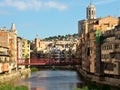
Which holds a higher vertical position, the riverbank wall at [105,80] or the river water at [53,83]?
the riverbank wall at [105,80]

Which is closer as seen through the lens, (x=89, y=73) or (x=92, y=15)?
(x=89, y=73)

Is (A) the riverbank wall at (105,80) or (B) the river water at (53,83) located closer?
(A) the riverbank wall at (105,80)

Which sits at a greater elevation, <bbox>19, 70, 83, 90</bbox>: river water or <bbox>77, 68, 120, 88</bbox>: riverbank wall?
<bbox>77, 68, 120, 88</bbox>: riverbank wall

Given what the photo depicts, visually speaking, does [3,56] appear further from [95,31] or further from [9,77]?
[95,31]

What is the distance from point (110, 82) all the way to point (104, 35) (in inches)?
343

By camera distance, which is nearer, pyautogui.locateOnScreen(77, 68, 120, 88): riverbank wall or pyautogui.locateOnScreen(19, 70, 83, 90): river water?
pyautogui.locateOnScreen(77, 68, 120, 88): riverbank wall

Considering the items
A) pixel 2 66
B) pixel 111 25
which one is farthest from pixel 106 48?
pixel 2 66

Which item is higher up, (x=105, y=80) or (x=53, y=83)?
(x=105, y=80)

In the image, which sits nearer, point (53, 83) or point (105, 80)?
point (105, 80)

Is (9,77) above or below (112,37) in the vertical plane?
below

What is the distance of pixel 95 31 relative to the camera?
70562 mm

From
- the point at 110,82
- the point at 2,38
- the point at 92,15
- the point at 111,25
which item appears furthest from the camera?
the point at 92,15

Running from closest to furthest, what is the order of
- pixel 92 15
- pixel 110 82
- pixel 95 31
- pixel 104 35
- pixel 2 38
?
1. pixel 110 82
2. pixel 104 35
3. pixel 95 31
4. pixel 2 38
5. pixel 92 15

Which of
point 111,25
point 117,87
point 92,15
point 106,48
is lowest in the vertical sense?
point 117,87
